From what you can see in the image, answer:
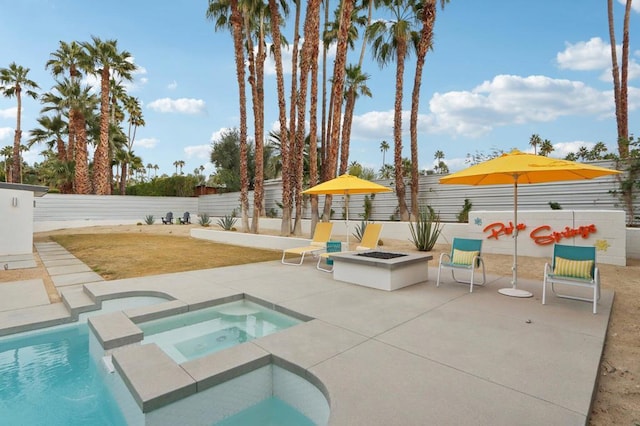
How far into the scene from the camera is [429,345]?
3.35 meters

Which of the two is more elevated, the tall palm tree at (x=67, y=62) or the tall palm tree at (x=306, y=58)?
the tall palm tree at (x=67, y=62)

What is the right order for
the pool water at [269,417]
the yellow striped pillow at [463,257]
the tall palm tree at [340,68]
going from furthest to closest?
the tall palm tree at [340,68], the yellow striped pillow at [463,257], the pool water at [269,417]

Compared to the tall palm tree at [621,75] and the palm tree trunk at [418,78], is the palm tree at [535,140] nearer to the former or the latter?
the tall palm tree at [621,75]

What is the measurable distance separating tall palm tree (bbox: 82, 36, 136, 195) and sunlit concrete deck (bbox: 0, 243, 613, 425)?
22.5 meters

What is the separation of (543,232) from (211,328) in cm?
953

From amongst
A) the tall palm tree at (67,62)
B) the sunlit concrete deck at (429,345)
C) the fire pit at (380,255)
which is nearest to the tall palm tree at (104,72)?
the tall palm tree at (67,62)

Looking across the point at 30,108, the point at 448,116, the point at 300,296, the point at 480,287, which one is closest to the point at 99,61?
the point at 30,108

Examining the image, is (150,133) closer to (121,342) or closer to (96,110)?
(96,110)

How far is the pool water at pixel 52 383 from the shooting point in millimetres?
2805

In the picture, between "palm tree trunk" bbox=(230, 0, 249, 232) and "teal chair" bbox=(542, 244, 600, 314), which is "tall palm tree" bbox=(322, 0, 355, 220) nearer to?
"palm tree trunk" bbox=(230, 0, 249, 232)

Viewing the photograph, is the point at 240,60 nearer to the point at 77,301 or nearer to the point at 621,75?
the point at 77,301

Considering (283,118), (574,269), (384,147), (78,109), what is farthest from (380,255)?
(384,147)

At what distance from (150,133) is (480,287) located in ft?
151

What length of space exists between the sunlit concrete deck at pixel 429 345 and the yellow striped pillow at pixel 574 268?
1.48 ft
